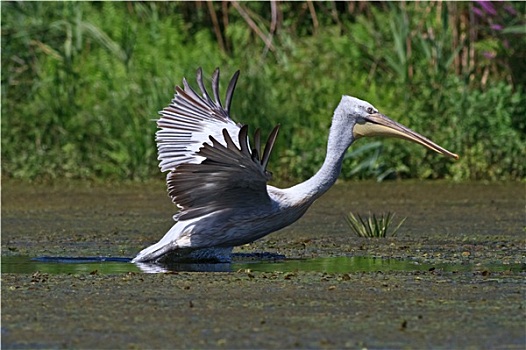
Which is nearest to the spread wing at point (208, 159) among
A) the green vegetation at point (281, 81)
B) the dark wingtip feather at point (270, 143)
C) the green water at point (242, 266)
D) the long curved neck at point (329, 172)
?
the dark wingtip feather at point (270, 143)

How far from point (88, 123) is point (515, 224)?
16.0 ft

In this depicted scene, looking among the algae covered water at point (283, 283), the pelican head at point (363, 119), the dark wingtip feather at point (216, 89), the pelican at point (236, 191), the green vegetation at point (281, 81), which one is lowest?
the algae covered water at point (283, 283)

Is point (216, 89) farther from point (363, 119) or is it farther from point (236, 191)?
point (236, 191)

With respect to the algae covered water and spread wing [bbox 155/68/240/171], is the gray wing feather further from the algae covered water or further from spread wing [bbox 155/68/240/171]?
spread wing [bbox 155/68/240/171]

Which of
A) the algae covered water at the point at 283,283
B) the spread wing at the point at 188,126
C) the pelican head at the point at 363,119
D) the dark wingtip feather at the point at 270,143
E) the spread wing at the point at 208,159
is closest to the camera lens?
the algae covered water at the point at 283,283

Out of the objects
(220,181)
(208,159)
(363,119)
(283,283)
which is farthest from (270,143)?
(363,119)

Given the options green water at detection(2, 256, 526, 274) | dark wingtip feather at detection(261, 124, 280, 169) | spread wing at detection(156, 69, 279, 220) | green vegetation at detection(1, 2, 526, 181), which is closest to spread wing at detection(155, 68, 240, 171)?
spread wing at detection(156, 69, 279, 220)

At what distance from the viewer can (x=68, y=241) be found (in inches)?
330

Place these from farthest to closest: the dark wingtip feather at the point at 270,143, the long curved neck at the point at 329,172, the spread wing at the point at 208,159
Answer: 1. the long curved neck at the point at 329,172
2. the spread wing at the point at 208,159
3. the dark wingtip feather at the point at 270,143

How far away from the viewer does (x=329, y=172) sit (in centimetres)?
706

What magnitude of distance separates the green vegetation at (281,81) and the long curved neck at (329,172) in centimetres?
425

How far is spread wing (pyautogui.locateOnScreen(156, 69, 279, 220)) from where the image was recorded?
6570 mm

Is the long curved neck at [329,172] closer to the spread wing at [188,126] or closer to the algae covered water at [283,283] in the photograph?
the algae covered water at [283,283]

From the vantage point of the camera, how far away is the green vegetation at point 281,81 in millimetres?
11789
